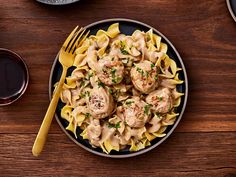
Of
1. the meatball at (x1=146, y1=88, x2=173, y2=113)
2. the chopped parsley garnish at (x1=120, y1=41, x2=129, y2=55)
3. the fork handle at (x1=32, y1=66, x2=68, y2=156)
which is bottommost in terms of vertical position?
the fork handle at (x1=32, y1=66, x2=68, y2=156)

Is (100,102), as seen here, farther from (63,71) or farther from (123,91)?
(63,71)

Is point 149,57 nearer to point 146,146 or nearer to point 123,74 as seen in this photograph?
point 123,74

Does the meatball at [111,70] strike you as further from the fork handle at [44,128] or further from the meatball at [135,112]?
the fork handle at [44,128]

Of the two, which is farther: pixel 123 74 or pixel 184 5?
pixel 184 5

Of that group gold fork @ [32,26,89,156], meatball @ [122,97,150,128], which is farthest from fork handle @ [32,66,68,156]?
meatball @ [122,97,150,128]

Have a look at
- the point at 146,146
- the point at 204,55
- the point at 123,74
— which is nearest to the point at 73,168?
the point at 146,146

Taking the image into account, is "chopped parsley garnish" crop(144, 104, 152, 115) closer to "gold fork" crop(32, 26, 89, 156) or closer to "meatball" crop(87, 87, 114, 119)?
"meatball" crop(87, 87, 114, 119)

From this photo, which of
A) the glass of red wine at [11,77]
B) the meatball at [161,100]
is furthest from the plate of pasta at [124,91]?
the glass of red wine at [11,77]

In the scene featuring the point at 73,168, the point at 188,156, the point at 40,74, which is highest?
the point at 40,74
